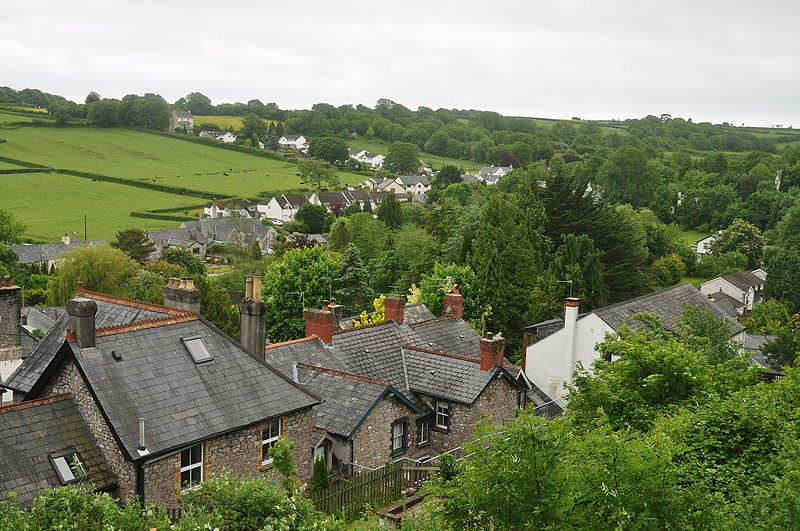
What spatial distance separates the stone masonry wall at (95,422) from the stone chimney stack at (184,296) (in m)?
4.91

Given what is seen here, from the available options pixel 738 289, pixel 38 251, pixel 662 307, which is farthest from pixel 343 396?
pixel 38 251

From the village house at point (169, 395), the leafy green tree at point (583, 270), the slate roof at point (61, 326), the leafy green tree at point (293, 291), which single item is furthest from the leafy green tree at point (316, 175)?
the village house at point (169, 395)

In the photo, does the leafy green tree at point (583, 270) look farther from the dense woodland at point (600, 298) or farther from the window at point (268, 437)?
the window at point (268, 437)

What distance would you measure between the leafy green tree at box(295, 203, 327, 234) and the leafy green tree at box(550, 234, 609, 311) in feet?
258

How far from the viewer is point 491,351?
26.0 metres

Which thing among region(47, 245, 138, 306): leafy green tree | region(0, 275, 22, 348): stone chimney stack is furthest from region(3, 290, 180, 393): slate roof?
region(47, 245, 138, 306): leafy green tree

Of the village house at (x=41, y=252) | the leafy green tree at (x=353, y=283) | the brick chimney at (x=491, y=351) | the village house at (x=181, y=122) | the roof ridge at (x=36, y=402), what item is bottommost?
the village house at (x=41, y=252)

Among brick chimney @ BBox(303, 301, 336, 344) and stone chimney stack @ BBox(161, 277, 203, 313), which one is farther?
brick chimney @ BBox(303, 301, 336, 344)

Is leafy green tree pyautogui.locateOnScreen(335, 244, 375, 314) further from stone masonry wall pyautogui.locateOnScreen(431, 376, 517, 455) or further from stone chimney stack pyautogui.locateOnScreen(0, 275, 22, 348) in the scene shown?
stone chimney stack pyautogui.locateOnScreen(0, 275, 22, 348)

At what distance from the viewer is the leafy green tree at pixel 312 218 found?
399 ft

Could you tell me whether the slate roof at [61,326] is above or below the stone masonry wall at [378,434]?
above

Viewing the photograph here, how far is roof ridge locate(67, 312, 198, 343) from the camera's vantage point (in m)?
18.9

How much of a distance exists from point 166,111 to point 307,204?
67.2 metres

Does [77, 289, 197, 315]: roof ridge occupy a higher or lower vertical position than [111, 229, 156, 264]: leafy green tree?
higher
